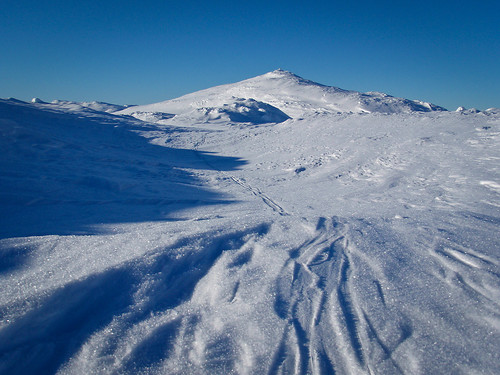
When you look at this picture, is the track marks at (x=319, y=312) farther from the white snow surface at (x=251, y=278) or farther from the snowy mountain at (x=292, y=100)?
the snowy mountain at (x=292, y=100)

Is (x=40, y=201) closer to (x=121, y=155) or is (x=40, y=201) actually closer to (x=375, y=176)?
(x=121, y=155)

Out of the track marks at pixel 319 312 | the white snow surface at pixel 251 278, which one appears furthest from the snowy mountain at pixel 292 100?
the track marks at pixel 319 312

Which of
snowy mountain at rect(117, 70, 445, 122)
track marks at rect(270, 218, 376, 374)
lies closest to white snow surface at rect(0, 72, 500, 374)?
track marks at rect(270, 218, 376, 374)

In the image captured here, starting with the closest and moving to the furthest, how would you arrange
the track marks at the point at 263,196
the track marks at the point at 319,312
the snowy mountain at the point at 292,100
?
the track marks at the point at 319,312
the track marks at the point at 263,196
the snowy mountain at the point at 292,100

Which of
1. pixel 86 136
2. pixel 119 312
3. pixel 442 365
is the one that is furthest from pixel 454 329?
pixel 86 136

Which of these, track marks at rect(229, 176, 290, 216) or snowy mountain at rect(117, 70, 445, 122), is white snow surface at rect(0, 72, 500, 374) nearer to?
track marks at rect(229, 176, 290, 216)

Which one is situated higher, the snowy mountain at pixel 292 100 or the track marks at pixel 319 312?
the snowy mountain at pixel 292 100

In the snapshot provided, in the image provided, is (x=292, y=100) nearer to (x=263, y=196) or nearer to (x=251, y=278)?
(x=263, y=196)
